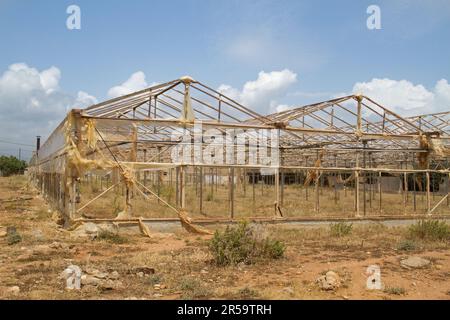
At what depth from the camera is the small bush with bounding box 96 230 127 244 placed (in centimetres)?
1214

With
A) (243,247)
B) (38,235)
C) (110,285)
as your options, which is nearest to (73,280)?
(110,285)

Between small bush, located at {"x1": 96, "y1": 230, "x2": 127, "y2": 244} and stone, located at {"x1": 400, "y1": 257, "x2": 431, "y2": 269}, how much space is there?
7.08m

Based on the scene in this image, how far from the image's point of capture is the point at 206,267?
29.4 ft

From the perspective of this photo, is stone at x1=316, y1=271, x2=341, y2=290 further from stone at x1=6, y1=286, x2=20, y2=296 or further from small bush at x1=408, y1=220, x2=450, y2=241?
small bush at x1=408, y1=220, x2=450, y2=241

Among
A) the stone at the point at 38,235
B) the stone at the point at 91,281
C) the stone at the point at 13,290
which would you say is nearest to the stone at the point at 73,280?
the stone at the point at 91,281

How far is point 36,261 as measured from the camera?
935cm

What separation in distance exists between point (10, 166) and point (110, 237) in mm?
70017

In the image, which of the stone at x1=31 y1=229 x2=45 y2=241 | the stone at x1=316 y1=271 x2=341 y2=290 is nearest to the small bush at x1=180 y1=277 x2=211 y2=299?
the stone at x1=316 y1=271 x2=341 y2=290

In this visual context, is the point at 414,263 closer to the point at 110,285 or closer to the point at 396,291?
the point at 396,291

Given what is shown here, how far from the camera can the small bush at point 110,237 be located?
39.8 feet

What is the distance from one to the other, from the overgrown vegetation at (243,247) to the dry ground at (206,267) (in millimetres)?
222
